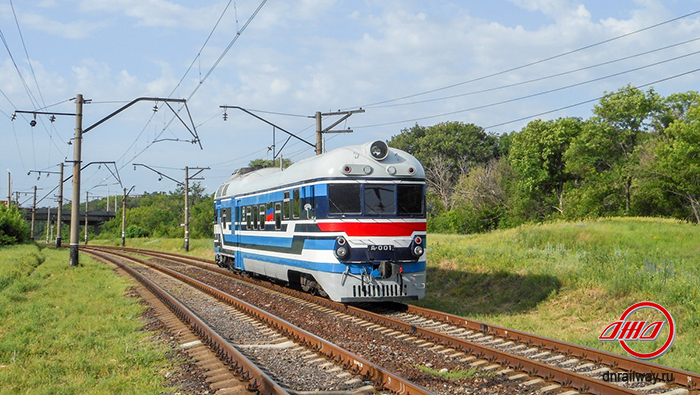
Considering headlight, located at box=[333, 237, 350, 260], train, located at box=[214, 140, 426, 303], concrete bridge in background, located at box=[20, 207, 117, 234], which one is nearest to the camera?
headlight, located at box=[333, 237, 350, 260]

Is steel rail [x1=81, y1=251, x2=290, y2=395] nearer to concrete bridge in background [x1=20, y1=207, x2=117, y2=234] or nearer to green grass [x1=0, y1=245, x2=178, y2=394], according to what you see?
green grass [x1=0, y1=245, x2=178, y2=394]

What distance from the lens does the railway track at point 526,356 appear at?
6840 millimetres

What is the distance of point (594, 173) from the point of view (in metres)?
50.9

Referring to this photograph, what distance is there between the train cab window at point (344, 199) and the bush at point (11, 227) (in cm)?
4135

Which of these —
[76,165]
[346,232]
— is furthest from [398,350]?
[76,165]

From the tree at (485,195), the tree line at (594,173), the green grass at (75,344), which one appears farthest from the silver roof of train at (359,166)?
the tree at (485,195)

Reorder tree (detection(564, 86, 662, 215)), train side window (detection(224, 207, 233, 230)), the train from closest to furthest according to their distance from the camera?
the train → train side window (detection(224, 207, 233, 230)) → tree (detection(564, 86, 662, 215))

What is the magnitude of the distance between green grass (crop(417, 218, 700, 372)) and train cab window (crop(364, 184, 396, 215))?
2927 mm

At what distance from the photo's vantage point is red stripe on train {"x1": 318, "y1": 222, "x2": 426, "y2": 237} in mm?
12898

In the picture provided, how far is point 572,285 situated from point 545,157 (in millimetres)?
44850

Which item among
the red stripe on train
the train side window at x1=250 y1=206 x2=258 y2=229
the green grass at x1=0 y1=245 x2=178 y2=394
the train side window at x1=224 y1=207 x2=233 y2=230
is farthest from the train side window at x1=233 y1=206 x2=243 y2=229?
the red stripe on train

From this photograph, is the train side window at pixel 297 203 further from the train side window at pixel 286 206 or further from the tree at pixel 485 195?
the tree at pixel 485 195

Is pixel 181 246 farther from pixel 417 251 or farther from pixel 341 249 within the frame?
pixel 417 251

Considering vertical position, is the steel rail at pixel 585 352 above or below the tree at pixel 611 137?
below
